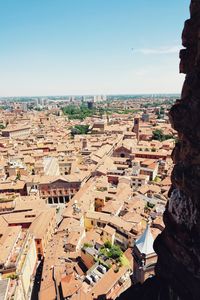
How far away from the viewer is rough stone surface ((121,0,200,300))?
12805mm

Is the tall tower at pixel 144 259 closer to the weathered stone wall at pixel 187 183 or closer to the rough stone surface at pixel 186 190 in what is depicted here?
the rough stone surface at pixel 186 190

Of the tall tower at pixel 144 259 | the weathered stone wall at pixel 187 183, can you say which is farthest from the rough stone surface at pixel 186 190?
the tall tower at pixel 144 259

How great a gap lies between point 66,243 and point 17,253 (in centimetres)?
709

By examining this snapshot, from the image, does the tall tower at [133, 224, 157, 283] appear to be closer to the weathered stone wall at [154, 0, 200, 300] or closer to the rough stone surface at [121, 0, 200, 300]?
the rough stone surface at [121, 0, 200, 300]

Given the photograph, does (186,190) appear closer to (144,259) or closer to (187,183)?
(187,183)

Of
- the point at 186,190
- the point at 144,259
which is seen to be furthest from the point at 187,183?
the point at 144,259

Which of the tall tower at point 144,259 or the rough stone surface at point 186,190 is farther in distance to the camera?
the tall tower at point 144,259

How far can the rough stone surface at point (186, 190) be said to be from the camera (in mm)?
12805

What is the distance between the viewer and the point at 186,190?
43.3 feet

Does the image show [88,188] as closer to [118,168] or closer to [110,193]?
[110,193]

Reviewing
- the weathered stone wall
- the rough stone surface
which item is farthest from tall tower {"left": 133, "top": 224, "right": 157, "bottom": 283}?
the weathered stone wall

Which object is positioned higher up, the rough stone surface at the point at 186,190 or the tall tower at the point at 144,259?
the rough stone surface at the point at 186,190

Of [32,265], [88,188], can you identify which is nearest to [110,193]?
[88,188]

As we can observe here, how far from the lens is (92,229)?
4672 centimetres
